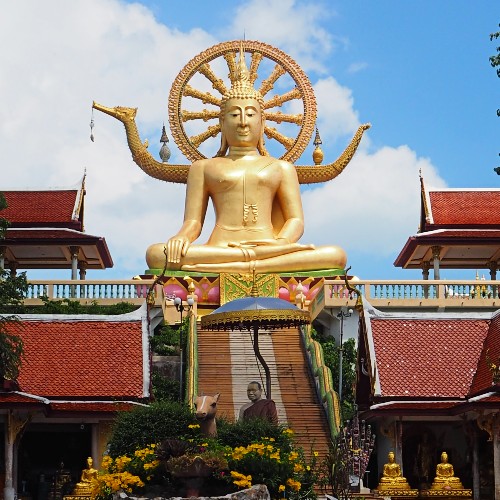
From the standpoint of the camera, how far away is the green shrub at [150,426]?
16.4 metres

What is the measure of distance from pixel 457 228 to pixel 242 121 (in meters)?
6.19

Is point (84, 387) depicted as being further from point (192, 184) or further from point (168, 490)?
point (192, 184)

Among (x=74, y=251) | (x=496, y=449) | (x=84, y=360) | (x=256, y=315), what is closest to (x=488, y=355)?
(x=496, y=449)

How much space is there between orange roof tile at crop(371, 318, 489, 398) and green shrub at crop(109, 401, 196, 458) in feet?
21.1

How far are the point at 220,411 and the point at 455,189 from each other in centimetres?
1643

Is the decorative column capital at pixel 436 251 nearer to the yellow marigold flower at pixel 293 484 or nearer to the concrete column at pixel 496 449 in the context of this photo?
the concrete column at pixel 496 449

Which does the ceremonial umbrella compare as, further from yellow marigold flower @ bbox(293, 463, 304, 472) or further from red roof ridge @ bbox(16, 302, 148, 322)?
yellow marigold flower @ bbox(293, 463, 304, 472)

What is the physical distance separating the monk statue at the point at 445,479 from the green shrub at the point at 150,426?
5506mm

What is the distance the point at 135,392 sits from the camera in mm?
22516

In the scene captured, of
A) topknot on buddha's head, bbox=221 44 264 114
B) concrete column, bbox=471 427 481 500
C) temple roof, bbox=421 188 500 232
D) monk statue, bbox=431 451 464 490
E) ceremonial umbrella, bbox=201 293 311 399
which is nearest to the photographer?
monk statue, bbox=431 451 464 490

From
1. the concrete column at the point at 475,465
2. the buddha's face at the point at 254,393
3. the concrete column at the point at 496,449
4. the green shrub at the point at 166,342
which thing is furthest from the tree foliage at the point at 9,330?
the concrete column at the point at 475,465

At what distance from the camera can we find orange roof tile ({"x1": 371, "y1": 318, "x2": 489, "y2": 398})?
22.5 metres

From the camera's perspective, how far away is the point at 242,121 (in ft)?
117

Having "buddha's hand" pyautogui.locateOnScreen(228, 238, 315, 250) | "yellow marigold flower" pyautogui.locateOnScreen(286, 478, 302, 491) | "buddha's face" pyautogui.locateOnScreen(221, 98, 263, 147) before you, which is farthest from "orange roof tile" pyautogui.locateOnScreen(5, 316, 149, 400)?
"buddha's face" pyautogui.locateOnScreen(221, 98, 263, 147)
